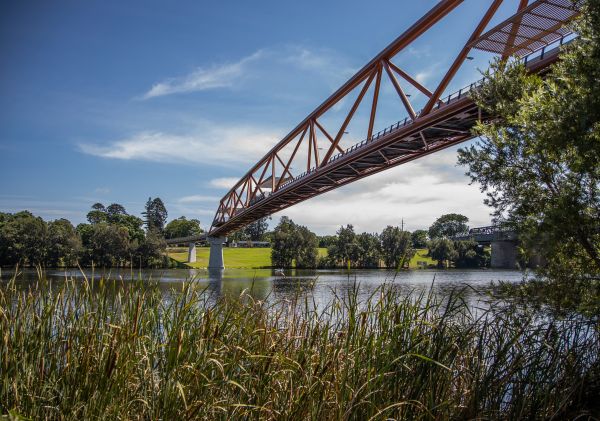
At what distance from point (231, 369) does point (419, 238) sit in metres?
132

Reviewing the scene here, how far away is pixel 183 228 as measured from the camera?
141375 millimetres

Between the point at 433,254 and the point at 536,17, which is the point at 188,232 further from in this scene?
the point at 536,17

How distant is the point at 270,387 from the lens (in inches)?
152

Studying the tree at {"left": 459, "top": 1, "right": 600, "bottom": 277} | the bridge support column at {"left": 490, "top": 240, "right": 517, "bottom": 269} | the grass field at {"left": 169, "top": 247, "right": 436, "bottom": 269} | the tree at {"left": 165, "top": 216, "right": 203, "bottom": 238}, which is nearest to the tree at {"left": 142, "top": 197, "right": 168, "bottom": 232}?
the tree at {"left": 165, "top": 216, "right": 203, "bottom": 238}

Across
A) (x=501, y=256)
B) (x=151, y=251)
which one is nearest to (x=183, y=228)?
(x=151, y=251)

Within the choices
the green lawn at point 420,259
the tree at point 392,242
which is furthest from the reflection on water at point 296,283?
the green lawn at point 420,259

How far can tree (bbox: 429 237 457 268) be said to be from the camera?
272ft

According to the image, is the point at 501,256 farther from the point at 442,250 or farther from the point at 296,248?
the point at 296,248

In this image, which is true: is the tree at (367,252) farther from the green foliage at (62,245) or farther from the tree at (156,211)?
the tree at (156,211)

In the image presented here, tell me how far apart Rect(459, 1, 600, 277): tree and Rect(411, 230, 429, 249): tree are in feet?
382

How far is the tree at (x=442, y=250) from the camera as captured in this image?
8281 centimetres

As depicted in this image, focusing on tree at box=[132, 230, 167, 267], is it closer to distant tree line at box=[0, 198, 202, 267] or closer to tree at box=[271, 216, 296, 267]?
distant tree line at box=[0, 198, 202, 267]

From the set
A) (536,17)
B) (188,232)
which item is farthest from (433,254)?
(188,232)

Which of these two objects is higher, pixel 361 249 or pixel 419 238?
pixel 419 238
